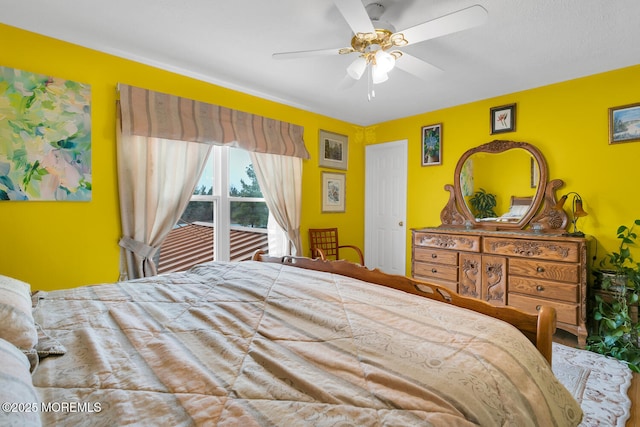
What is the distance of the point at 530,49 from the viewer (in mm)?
2404

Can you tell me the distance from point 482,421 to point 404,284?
2.89 ft

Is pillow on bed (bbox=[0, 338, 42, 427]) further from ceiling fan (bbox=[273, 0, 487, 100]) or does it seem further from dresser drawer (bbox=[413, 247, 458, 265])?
dresser drawer (bbox=[413, 247, 458, 265])

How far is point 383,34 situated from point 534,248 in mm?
2250

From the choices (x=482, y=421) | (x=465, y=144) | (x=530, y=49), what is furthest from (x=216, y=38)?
(x=465, y=144)

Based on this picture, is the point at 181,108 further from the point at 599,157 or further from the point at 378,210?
the point at 599,157

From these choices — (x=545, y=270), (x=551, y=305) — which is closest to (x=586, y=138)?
(x=545, y=270)

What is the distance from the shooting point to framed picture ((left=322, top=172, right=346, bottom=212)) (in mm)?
4156

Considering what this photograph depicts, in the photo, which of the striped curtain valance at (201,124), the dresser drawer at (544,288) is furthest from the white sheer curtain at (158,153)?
the dresser drawer at (544,288)

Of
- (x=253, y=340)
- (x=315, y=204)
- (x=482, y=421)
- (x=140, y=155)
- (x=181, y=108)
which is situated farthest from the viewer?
(x=315, y=204)

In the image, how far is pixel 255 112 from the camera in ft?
11.2

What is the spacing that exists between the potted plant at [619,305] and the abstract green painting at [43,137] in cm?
421

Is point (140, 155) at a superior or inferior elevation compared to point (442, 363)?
superior

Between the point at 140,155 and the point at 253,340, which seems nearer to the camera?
the point at 253,340

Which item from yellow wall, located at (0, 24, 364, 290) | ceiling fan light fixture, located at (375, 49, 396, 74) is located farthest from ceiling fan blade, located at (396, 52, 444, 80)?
yellow wall, located at (0, 24, 364, 290)
